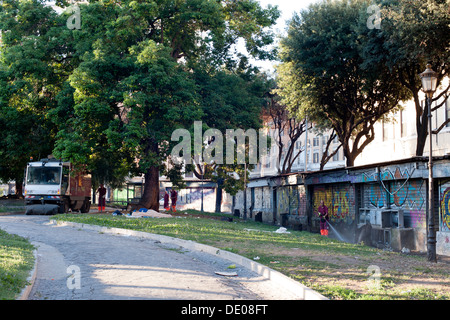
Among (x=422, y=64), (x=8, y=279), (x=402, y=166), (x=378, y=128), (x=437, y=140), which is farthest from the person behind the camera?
(x=378, y=128)

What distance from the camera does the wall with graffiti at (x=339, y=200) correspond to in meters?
24.3

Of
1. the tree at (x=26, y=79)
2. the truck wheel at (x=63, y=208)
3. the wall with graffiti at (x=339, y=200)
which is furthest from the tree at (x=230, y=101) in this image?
the tree at (x=26, y=79)

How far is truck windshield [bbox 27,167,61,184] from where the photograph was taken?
2991cm

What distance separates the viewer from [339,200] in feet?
84.3

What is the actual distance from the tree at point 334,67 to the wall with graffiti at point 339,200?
2.84 meters

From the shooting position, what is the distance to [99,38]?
28.1 metres

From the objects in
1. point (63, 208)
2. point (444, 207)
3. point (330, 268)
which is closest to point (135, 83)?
point (63, 208)

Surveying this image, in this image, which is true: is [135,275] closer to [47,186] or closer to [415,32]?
[415,32]

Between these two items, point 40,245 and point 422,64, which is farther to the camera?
point 422,64

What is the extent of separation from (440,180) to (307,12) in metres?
13.1

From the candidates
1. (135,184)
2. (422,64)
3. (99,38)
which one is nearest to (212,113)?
(99,38)

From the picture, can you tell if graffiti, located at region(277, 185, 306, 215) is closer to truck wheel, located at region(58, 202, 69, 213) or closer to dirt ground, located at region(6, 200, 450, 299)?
truck wheel, located at region(58, 202, 69, 213)

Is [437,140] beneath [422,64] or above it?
beneath
